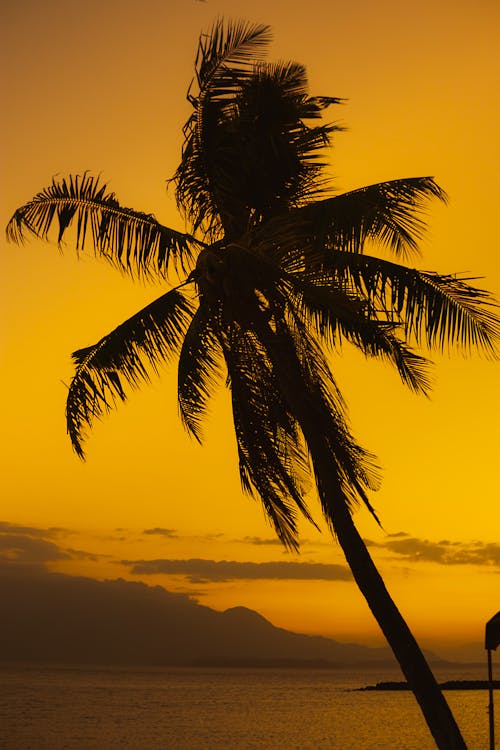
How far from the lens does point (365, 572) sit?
995cm

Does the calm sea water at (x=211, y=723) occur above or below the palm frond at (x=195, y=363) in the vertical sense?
below

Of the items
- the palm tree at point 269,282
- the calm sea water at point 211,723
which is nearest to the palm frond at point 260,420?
the palm tree at point 269,282

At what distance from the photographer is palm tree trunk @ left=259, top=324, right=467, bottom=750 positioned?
30.8 ft

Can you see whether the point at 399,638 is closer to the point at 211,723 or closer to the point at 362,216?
the point at 362,216

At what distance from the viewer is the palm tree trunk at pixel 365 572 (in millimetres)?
9375

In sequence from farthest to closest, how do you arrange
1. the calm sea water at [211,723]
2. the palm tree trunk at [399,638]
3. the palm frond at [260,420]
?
the calm sea water at [211,723]
the palm frond at [260,420]
the palm tree trunk at [399,638]

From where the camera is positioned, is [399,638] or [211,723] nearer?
[399,638]

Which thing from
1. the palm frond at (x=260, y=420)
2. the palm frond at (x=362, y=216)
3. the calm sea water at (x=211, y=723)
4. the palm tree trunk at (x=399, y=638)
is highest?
the palm frond at (x=362, y=216)

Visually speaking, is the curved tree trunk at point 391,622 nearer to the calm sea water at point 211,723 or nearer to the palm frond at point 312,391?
the palm frond at point 312,391

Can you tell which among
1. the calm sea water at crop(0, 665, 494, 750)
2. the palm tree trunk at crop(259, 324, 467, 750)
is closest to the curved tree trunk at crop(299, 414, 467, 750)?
the palm tree trunk at crop(259, 324, 467, 750)

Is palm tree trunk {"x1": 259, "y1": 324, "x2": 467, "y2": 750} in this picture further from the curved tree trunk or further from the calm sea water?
the calm sea water

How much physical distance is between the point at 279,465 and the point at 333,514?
240 cm

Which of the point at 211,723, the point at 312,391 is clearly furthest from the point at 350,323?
the point at 211,723

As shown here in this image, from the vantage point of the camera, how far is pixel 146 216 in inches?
490
